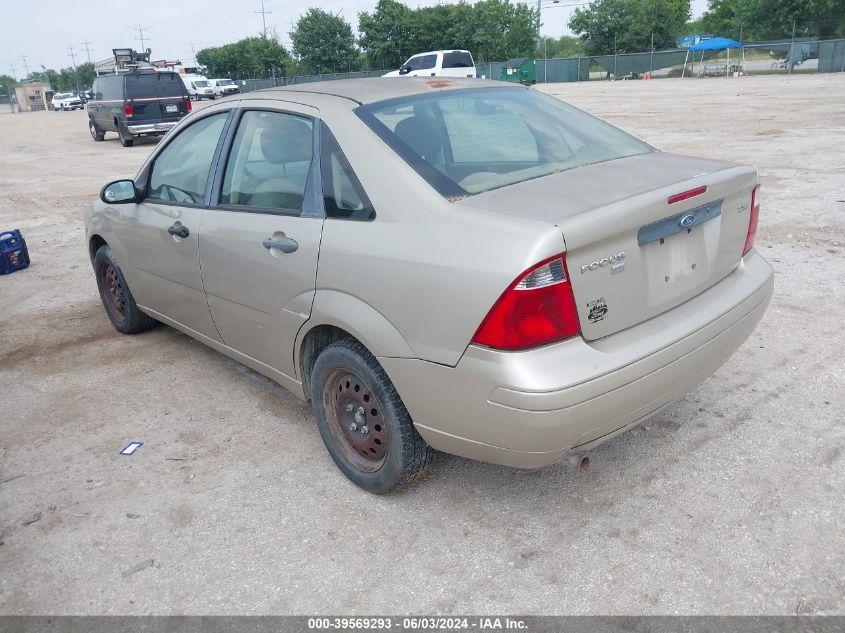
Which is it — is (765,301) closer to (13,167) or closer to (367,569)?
(367,569)

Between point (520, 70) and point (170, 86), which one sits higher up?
point (520, 70)

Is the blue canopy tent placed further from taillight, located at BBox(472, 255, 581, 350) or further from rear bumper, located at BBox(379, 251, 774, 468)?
taillight, located at BBox(472, 255, 581, 350)

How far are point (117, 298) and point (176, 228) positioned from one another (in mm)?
1585

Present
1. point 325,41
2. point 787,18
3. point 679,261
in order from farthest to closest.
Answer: point 325,41 < point 787,18 < point 679,261

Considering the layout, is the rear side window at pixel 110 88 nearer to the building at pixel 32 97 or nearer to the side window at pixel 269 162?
the side window at pixel 269 162

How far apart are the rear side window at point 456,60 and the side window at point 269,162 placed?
85.4 feet

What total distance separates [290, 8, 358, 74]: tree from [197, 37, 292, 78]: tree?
7807 millimetres

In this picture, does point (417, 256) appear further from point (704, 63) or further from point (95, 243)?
point (704, 63)

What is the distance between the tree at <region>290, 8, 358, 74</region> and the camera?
77625mm

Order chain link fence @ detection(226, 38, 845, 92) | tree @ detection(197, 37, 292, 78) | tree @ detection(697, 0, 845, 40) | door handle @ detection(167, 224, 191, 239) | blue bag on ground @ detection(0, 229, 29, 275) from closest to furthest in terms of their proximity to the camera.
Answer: door handle @ detection(167, 224, 191, 239) < blue bag on ground @ detection(0, 229, 29, 275) < chain link fence @ detection(226, 38, 845, 92) < tree @ detection(697, 0, 845, 40) < tree @ detection(197, 37, 292, 78)

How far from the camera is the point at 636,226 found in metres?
2.51

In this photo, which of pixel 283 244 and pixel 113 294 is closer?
pixel 283 244

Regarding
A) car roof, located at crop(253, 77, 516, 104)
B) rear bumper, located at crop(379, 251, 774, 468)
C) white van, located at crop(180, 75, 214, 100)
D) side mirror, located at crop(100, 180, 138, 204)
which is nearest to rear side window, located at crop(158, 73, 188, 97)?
side mirror, located at crop(100, 180, 138, 204)

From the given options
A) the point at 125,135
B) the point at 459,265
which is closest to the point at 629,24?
the point at 125,135
